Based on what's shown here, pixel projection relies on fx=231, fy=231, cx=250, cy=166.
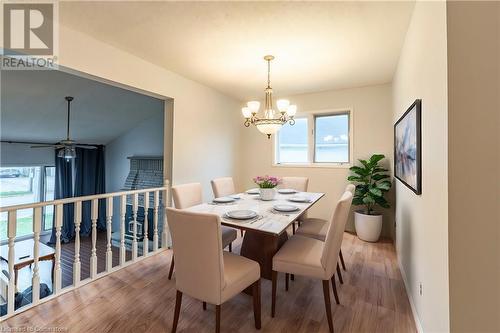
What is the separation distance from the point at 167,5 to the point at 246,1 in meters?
0.61

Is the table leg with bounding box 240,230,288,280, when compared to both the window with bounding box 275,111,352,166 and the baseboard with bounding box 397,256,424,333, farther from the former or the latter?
the window with bounding box 275,111,352,166

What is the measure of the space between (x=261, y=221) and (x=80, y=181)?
22.2ft

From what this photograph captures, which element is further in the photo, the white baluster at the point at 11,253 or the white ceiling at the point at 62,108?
the white ceiling at the point at 62,108

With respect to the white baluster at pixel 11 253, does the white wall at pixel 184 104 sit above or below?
above

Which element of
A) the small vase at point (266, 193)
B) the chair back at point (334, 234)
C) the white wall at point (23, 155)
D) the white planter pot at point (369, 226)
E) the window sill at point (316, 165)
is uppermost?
the white wall at point (23, 155)

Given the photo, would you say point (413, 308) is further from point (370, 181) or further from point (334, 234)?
point (370, 181)

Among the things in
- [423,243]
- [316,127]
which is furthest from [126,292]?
[316,127]

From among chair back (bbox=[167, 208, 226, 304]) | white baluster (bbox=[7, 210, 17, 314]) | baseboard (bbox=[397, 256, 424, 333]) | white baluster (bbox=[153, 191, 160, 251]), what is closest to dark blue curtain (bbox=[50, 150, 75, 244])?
white baluster (bbox=[153, 191, 160, 251])

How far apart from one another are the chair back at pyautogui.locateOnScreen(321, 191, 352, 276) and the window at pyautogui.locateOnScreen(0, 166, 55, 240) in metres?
7.14

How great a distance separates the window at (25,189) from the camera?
218 inches

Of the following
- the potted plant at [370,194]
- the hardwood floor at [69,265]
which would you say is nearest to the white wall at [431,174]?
the potted plant at [370,194]

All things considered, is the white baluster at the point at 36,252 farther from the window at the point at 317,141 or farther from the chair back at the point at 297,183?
the window at the point at 317,141

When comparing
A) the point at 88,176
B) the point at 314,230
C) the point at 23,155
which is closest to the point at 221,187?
the point at 314,230

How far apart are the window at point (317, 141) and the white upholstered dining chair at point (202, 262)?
3.00 m
